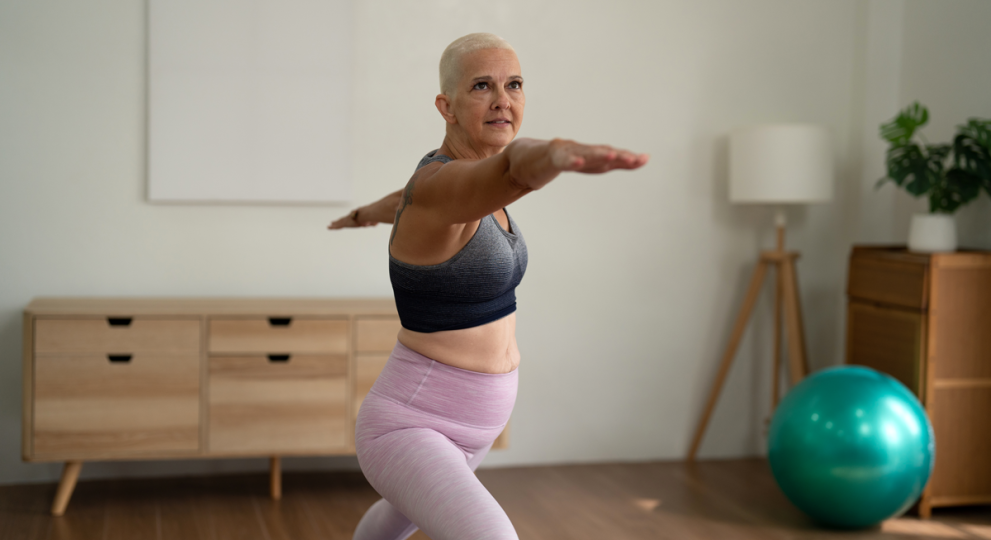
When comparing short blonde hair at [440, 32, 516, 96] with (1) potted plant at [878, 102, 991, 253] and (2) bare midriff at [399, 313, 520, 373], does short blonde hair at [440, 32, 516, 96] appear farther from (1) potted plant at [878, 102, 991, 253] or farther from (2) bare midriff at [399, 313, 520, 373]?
(1) potted plant at [878, 102, 991, 253]

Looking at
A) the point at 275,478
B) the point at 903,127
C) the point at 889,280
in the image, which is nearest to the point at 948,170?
the point at 903,127

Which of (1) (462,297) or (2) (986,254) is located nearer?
(1) (462,297)

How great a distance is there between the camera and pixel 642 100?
390cm

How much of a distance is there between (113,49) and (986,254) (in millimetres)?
3588

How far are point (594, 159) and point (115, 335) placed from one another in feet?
8.40

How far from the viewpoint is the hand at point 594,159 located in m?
0.99

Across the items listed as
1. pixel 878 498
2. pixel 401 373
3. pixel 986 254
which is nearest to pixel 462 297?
pixel 401 373

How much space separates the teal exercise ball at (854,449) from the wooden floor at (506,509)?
0.50 feet

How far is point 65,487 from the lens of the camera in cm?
303

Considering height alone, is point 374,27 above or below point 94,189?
above

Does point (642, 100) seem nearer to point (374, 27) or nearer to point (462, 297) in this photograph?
point (374, 27)

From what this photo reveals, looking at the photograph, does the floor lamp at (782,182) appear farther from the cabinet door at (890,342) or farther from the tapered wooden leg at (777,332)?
the cabinet door at (890,342)

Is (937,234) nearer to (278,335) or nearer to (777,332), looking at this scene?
(777,332)

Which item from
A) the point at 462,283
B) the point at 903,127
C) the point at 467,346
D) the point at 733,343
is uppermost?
the point at 903,127
